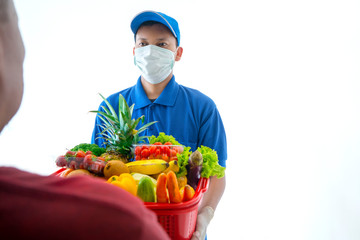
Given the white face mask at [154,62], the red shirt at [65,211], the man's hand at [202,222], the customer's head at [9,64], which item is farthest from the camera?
the white face mask at [154,62]

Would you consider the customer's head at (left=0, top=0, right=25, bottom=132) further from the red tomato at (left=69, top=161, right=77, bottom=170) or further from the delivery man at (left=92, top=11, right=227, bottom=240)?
the delivery man at (left=92, top=11, right=227, bottom=240)

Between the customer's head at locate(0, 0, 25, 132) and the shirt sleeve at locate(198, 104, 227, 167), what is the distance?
1.58 metres

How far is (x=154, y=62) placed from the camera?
6.84ft

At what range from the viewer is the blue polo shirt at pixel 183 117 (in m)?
1.98

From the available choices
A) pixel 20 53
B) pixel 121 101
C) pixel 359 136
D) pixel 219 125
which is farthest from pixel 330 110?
pixel 20 53

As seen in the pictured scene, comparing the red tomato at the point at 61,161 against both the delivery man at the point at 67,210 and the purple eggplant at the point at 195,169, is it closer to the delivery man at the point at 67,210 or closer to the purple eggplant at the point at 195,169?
the purple eggplant at the point at 195,169

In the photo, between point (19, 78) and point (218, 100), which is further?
point (218, 100)

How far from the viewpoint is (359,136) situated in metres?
2.72

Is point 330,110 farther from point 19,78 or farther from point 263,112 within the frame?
point 19,78

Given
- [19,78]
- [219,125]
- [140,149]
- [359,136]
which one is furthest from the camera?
[359,136]

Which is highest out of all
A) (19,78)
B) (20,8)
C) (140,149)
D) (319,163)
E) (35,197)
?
(20,8)

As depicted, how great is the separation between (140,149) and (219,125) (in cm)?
82

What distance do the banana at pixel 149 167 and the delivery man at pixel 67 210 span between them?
0.80 metres

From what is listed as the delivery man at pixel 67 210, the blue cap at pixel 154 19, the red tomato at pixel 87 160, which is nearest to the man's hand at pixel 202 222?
the red tomato at pixel 87 160
